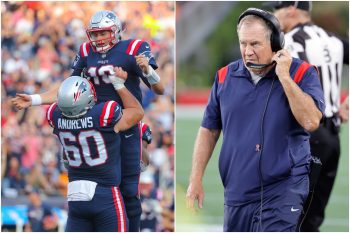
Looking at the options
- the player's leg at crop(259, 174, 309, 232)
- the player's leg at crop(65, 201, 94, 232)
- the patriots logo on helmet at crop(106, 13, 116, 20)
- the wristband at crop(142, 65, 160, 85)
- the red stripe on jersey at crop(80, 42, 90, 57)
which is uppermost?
the patriots logo on helmet at crop(106, 13, 116, 20)

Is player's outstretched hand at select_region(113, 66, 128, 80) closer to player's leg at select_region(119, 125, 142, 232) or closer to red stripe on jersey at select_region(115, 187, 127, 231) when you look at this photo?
player's leg at select_region(119, 125, 142, 232)

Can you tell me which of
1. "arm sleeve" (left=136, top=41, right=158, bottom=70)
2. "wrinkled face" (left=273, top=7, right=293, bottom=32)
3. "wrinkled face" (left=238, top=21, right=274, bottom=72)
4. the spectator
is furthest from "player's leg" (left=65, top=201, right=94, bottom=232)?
the spectator

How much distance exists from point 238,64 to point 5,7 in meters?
7.27

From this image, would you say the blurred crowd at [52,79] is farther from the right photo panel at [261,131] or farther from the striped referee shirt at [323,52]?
the right photo panel at [261,131]

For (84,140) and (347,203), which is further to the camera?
(347,203)

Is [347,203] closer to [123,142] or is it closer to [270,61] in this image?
[123,142]

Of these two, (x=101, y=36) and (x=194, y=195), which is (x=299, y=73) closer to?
(x=194, y=195)

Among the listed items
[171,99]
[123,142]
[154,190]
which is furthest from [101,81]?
[171,99]

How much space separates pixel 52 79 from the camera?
11898mm

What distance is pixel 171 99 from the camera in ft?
38.0

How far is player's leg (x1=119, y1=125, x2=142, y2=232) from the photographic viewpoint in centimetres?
607

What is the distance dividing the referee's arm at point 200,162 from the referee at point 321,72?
2071mm

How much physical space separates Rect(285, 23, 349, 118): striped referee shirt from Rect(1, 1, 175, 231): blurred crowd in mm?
3421

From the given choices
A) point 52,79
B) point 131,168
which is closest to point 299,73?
point 131,168
